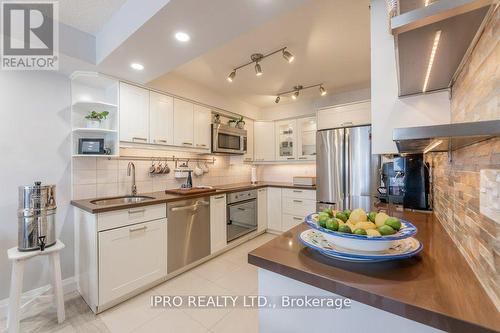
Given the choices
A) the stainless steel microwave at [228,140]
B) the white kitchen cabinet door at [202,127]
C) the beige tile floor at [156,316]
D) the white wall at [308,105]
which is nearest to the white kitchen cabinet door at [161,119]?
the white kitchen cabinet door at [202,127]

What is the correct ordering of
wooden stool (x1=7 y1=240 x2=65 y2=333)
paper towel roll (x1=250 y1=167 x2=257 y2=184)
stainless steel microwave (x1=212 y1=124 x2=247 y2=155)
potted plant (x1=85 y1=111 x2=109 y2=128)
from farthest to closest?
paper towel roll (x1=250 y1=167 x2=257 y2=184) → stainless steel microwave (x1=212 y1=124 x2=247 y2=155) → potted plant (x1=85 y1=111 x2=109 y2=128) → wooden stool (x1=7 y1=240 x2=65 y2=333)

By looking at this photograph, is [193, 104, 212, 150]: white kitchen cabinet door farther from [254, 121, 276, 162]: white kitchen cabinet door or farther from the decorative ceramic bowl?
the decorative ceramic bowl

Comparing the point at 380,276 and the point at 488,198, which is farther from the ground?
the point at 488,198

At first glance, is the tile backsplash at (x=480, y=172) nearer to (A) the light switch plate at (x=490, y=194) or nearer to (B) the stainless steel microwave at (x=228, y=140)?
(A) the light switch plate at (x=490, y=194)

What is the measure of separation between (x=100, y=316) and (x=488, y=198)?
2418 millimetres

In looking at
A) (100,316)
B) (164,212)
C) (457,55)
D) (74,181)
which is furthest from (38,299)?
(457,55)

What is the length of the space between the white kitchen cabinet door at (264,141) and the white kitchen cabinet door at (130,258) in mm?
2329

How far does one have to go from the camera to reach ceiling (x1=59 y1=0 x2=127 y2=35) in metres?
1.53

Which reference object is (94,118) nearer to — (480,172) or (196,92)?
(196,92)

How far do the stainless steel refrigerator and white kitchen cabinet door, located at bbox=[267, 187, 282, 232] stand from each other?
2.49 ft

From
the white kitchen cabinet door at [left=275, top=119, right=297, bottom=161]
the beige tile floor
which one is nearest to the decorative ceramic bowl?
the beige tile floor

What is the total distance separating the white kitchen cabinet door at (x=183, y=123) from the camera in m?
2.69

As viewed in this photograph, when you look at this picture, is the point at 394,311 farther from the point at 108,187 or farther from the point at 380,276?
the point at 108,187

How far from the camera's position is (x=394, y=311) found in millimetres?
514
